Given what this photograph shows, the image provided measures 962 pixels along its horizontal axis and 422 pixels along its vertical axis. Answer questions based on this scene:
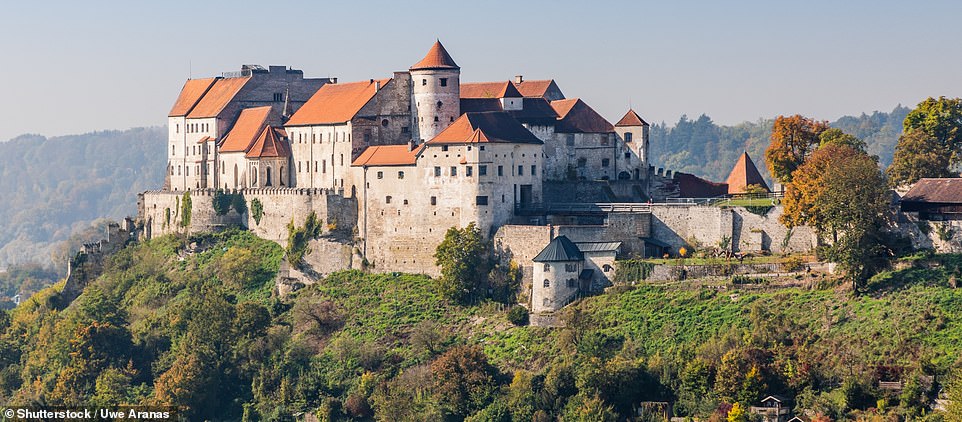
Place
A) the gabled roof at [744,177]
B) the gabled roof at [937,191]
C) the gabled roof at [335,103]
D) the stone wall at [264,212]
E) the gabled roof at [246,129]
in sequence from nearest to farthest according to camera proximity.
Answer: the gabled roof at [937,191], the stone wall at [264,212], the gabled roof at [335,103], the gabled roof at [744,177], the gabled roof at [246,129]

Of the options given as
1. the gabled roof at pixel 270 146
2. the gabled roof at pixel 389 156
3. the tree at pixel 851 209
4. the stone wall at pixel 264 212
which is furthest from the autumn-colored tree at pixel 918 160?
the gabled roof at pixel 270 146

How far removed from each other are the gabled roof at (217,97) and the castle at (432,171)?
151 millimetres

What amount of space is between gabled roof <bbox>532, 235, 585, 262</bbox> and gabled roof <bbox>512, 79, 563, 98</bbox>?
1700 centimetres

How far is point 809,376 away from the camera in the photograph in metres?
64.0

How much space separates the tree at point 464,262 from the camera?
77875 millimetres

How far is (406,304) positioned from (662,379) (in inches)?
647

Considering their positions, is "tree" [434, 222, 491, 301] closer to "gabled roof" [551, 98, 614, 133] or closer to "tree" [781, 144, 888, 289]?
"gabled roof" [551, 98, 614, 133]

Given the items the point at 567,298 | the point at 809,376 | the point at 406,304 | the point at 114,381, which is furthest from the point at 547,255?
the point at 114,381

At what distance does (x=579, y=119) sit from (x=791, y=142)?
35.8ft

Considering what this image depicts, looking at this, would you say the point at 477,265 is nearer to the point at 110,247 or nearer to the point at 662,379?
the point at 662,379

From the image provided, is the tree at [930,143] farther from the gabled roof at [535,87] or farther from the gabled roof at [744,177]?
the gabled roof at [535,87]

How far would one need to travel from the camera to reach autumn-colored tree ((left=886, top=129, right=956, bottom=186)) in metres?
78.2

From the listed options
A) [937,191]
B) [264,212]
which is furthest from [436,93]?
[937,191]

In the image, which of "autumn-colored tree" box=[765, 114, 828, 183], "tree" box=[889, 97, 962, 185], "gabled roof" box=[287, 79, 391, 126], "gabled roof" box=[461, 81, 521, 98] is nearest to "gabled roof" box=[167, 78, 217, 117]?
"gabled roof" box=[287, 79, 391, 126]
